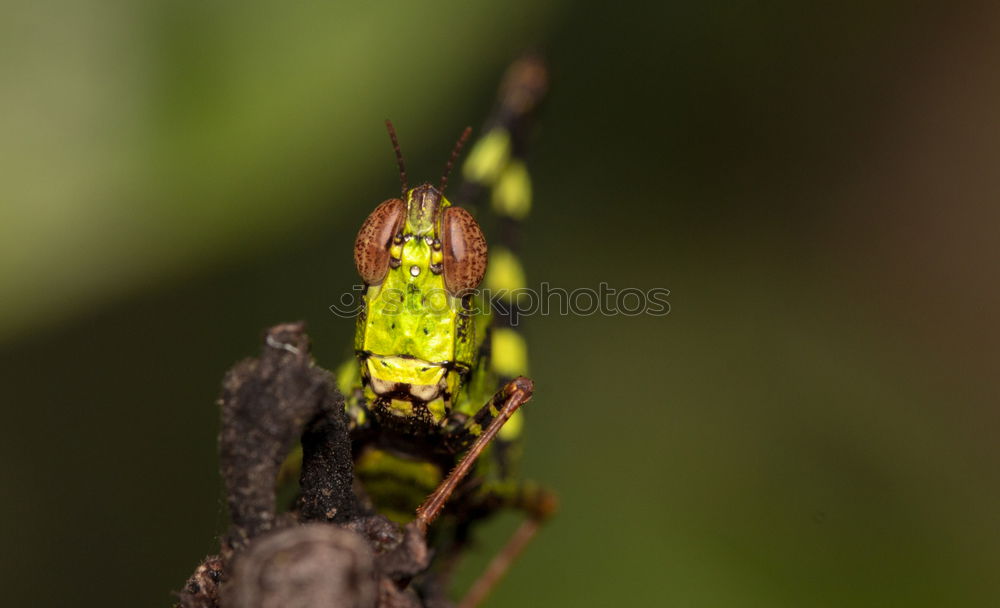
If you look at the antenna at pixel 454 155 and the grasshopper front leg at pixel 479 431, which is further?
the antenna at pixel 454 155

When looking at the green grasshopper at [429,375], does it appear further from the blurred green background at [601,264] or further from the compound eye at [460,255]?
the blurred green background at [601,264]

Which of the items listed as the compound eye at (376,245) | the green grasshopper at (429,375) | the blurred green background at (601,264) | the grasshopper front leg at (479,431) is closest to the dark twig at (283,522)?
the grasshopper front leg at (479,431)

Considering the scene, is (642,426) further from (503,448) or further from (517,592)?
(517,592)

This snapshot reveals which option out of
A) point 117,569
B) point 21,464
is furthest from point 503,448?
point 21,464

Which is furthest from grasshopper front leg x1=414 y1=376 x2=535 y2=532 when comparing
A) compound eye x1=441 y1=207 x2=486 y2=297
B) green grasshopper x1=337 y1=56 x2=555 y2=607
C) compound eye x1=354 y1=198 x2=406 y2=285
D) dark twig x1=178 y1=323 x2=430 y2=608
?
compound eye x1=354 y1=198 x2=406 y2=285

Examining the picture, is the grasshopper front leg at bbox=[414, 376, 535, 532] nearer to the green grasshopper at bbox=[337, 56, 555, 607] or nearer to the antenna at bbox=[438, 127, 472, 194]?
the green grasshopper at bbox=[337, 56, 555, 607]

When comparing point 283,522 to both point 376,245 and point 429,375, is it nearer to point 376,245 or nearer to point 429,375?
point 429,375
